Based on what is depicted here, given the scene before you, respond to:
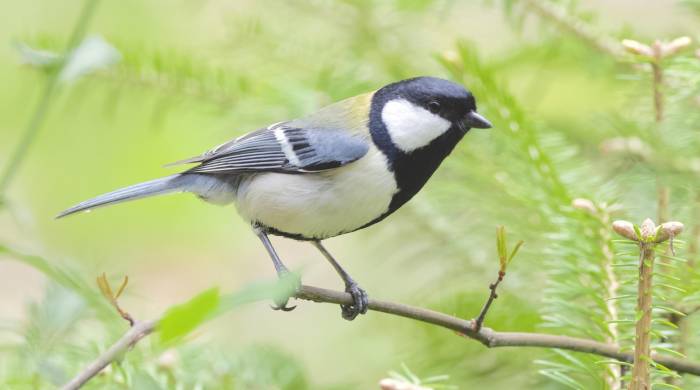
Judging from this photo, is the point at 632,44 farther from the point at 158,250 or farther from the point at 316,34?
the point at 158,250

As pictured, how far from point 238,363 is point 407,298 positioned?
0.32 metres

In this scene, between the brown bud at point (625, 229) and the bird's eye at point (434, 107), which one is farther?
the bird's eye at point (434, 107)

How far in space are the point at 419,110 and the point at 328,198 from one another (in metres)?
0.19

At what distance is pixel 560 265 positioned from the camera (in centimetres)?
88

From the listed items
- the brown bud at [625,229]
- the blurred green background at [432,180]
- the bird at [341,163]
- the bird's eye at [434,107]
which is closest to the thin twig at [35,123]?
the blurred green background at [432,180]

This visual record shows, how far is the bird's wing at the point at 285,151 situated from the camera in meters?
1.26

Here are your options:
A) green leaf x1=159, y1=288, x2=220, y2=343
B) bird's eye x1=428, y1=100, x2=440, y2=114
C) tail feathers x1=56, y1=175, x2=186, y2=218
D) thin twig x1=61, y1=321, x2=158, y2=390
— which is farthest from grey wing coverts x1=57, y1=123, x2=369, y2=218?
green leaf x1=159, y1=288, x2=220, y2=343

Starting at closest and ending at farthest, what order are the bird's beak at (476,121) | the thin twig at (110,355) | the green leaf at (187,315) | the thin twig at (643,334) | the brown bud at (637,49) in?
the green leaf at (187,315), the thin twig at (110,355), the thin twig at (643,334), the brown bud at (637,49), the bird's beak at (476,121)

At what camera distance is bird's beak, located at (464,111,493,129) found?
111 cm

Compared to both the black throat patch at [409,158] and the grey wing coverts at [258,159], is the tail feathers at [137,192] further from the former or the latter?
the black throat patch at [409,158]

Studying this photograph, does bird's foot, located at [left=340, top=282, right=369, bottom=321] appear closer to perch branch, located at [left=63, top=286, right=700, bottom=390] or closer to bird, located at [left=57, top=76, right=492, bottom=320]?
bird, located at [left=57, top=76, right=492, bottom=320]

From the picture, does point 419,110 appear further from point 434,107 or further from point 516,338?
point 516,338

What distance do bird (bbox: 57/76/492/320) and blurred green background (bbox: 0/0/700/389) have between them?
42 millimetres

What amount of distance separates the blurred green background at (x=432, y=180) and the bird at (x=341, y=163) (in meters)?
0.04
